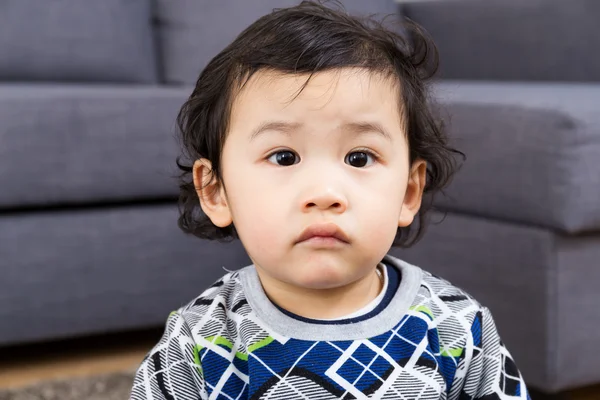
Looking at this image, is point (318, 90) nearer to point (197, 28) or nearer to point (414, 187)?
point (414, 187)

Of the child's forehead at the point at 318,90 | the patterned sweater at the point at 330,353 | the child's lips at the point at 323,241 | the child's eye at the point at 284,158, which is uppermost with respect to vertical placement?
the child's forehead at the point at 318,90

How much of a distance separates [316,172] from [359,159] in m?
0.05

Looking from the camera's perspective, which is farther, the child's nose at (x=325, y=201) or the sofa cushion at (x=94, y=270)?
the sofa cushion at (x=94, y=270)

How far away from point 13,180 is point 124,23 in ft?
2.21

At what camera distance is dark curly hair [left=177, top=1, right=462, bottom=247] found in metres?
0.79

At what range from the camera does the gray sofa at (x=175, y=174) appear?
1112 millimetres

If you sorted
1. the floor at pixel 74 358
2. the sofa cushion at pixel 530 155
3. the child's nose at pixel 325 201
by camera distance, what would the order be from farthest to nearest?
the floor at pixel 74 358 < the sofa cushion at pixel 530 155 < the child's nose at pixel 325 201

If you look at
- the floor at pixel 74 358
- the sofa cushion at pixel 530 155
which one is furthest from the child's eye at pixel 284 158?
the floor at pixel 74 358

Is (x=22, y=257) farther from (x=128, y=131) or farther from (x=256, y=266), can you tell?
(x=256, y=266)

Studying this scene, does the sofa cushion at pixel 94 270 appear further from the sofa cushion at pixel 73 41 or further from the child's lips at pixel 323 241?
the child's lips at pixel 323 241

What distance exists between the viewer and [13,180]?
1343 millimetres

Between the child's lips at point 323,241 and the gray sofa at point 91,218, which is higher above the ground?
the child's lips at point 323,241

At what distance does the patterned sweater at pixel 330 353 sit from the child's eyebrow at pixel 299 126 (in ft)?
0.57

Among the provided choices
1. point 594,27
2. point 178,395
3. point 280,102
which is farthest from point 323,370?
point 594,27
